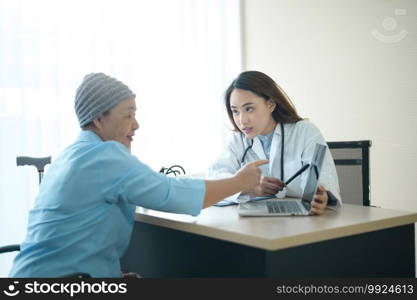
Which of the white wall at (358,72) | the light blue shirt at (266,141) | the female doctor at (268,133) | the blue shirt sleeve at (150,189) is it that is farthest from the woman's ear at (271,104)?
the white wall at (358,72)

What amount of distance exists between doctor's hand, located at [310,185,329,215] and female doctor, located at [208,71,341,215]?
0.37 metres

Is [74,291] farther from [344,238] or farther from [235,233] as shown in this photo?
[344,238]

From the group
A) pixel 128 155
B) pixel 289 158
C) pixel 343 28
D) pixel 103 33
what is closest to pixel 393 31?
pixel 343 28

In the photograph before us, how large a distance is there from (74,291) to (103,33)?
194 cm

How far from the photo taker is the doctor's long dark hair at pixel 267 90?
75.3 inches

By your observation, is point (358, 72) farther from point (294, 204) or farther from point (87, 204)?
point (87, 204)

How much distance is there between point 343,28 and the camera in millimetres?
2906

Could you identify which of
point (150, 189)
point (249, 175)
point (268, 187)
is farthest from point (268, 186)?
point (150, 189)

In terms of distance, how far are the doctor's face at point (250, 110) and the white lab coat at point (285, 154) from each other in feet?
Answer: 0.26

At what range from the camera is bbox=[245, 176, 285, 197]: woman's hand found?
166 cm

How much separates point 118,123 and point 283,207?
56cm

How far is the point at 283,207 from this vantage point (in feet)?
4.83

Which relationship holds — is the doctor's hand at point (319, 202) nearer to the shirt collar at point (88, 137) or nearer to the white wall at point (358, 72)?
the shirt collar at point (88, 137)

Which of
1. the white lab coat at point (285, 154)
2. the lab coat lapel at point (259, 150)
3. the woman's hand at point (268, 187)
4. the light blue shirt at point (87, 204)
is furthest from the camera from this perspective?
the lab coat lapel at point (259, 150)
